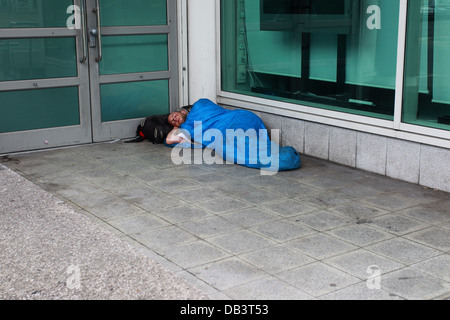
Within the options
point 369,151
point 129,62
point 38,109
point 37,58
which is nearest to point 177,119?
point 129,62

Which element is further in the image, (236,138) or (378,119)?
(236,138)

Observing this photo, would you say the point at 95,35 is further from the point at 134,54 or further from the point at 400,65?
the point at 400,65

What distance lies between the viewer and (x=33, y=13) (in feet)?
24.7

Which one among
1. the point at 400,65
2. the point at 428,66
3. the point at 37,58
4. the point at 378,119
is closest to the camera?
the point at 428,66

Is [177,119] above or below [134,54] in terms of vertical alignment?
below

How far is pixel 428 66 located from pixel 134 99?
3937 millimetres

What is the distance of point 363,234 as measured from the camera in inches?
199

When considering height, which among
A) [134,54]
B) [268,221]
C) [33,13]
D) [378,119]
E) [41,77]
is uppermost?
[33,13]

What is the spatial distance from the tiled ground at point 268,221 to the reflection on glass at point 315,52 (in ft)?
2.82
